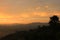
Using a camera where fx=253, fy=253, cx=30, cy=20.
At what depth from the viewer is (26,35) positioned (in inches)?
2299

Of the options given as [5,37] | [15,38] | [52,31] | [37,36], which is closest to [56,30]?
[52,31]

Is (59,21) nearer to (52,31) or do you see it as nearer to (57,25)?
(57,25)

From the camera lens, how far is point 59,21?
213 ft

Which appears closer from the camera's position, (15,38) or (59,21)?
(15,38)

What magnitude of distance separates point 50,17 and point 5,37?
42.7ft

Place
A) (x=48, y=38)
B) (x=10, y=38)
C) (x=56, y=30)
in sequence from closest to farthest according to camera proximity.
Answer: (x=48, y=38) → (x=56, y=30) → (x=10, y=38)

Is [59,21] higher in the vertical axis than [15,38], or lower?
higher

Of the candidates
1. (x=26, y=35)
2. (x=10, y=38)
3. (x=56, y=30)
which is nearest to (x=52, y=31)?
(x=56, y=30)

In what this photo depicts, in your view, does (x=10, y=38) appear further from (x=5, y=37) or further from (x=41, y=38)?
(x=41, y=38)

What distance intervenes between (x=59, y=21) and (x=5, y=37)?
14702 millimetres

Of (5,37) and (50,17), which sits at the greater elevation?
(50,17)

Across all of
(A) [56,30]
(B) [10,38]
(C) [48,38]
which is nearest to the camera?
(C) [48,38]

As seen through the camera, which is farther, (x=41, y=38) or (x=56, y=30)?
(x=56, y=30)

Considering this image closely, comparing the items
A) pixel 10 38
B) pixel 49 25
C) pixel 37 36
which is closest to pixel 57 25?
pixel 49 25
